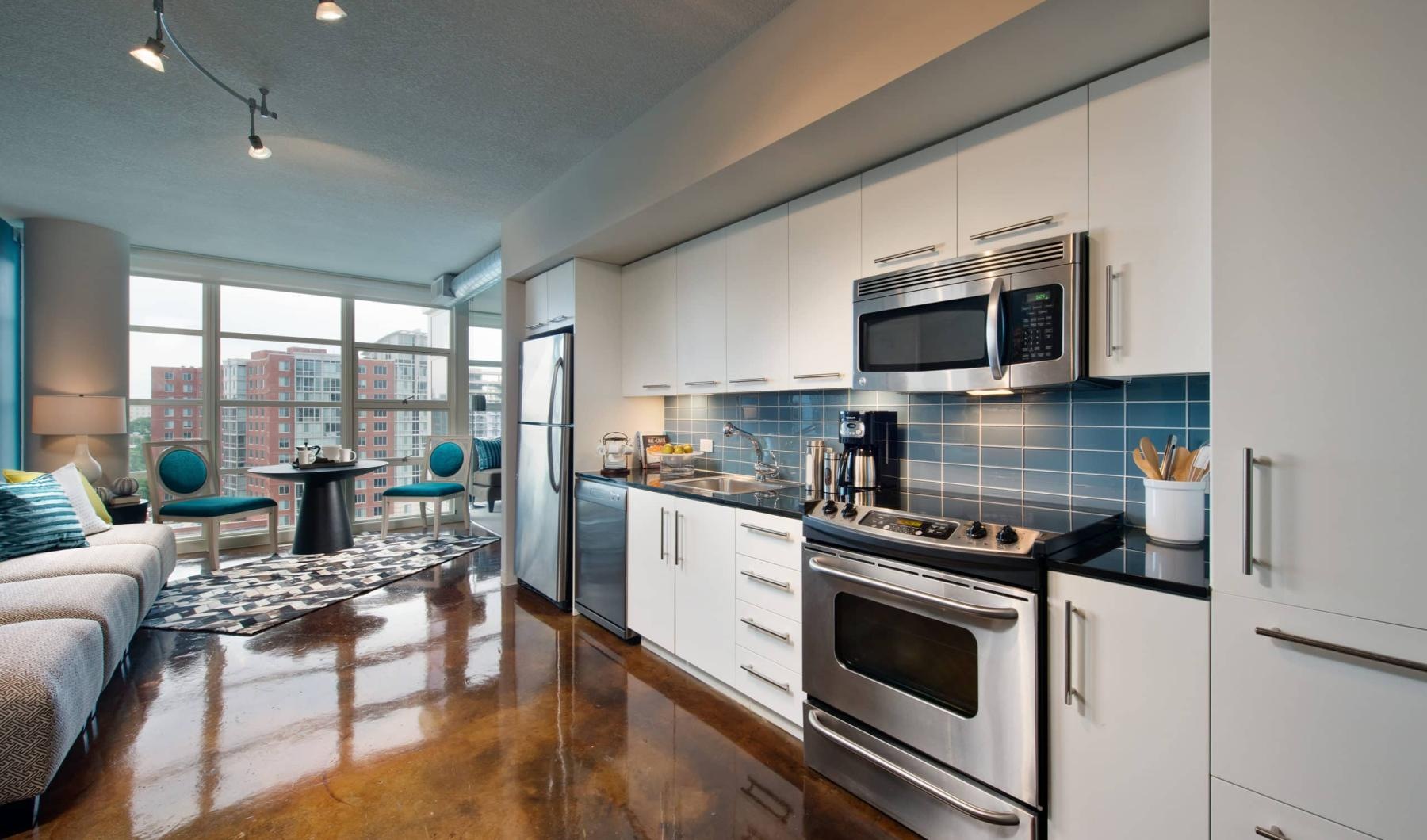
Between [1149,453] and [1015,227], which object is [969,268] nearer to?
[1015,227]

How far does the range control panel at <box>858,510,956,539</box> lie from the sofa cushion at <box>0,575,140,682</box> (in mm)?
3036

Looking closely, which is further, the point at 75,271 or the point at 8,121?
the point at 75,271

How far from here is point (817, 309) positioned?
248 cm

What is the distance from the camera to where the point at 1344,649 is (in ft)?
3.50

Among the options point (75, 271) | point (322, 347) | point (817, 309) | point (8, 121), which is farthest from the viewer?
point (322, 347)

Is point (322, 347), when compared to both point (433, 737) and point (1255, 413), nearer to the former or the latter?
point (433, 737)

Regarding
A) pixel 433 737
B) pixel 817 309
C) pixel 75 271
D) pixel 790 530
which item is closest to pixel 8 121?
pixel 75 271

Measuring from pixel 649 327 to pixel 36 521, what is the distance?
329cm

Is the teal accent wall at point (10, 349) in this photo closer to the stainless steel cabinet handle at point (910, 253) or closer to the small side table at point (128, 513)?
the small side table at point (128, 513)

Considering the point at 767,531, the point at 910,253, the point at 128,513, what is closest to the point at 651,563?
the point at 767,531

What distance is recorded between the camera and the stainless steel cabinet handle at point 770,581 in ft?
7.27

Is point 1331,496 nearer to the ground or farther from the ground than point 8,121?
nearer to the ground

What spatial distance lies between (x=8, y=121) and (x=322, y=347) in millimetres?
3220

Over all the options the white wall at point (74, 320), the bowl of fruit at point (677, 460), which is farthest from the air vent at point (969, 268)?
the white wall at point (74, 320)
